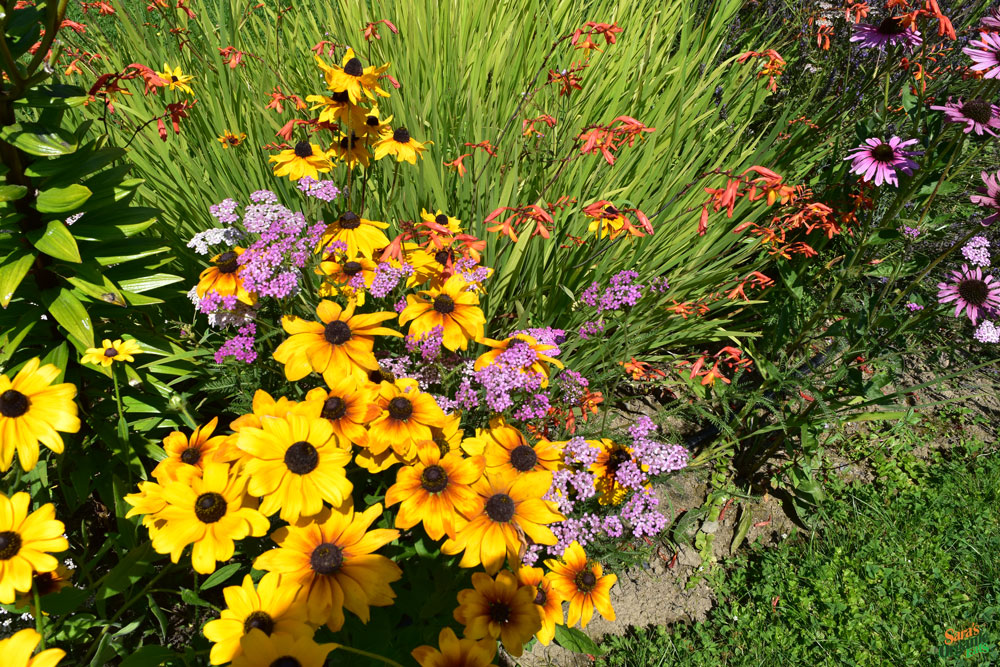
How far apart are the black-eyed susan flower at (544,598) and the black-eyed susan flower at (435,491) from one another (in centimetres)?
23

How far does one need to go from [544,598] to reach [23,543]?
3.51 feet

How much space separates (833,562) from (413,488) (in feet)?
6.11

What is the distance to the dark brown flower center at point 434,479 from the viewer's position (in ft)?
3.79

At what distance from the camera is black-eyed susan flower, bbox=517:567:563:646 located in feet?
4.08

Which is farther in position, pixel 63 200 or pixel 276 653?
pixel 63 200

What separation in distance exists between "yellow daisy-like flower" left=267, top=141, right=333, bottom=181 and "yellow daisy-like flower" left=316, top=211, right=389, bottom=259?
6.8 inches

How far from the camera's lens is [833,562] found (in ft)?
7.02

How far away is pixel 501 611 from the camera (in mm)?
1162

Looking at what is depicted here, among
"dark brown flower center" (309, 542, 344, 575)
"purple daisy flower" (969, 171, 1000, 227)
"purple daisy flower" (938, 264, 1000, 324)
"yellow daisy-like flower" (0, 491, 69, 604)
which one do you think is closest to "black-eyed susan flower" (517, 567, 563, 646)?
"dark brown flower center" (309, 542, 344, 575)

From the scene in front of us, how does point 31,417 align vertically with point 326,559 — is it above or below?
above

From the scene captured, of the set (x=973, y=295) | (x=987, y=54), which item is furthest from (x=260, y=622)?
(x=987, y=54)

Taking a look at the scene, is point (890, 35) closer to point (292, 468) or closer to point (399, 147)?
point (399, 147)

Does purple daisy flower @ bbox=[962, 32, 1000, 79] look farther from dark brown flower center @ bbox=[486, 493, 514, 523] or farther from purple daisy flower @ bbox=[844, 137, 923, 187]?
dark brown flower center @ bbox=[486, 493, 514, 523]

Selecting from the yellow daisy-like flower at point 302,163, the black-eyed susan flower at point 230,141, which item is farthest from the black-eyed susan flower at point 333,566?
the black-eyed susan flower at point 230,141
